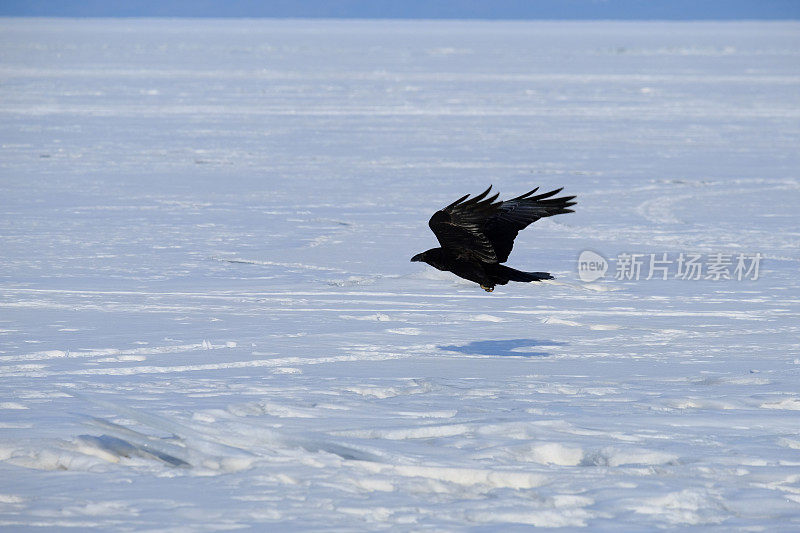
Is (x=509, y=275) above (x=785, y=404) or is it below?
above

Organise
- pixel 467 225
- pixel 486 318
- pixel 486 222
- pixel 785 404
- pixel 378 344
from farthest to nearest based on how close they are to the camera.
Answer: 1. pixel 486 318
2. pixel 378 344
3. pixel 486 222
4. pixel 467 225
5. pixel 785 404

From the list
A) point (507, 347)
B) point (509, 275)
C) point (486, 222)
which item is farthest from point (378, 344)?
point (486, 222)

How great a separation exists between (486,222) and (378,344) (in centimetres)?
115

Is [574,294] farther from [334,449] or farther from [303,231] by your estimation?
[334,449]

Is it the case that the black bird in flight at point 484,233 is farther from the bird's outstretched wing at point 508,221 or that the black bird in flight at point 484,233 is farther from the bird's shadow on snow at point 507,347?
the bird's shadow on snow at point 507,347

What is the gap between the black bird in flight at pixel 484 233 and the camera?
233 inches

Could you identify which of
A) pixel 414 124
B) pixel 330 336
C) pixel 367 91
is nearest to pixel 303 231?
pixel 330 336

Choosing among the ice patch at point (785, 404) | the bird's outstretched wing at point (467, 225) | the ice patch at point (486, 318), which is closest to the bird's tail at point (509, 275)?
the bird's outstretched wing at point (467, 225)

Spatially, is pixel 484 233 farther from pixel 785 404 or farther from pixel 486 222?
pixel 785 404

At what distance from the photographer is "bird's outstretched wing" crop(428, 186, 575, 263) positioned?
5.91 m

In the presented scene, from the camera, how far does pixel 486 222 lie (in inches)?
238

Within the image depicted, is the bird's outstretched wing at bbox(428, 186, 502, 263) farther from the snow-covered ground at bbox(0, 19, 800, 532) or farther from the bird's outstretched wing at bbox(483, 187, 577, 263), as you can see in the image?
the snow-covered ground at bbox(0, 19, 800, 532)

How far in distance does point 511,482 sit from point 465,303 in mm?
3953

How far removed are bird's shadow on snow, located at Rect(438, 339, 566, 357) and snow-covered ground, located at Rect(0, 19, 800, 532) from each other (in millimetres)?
28
